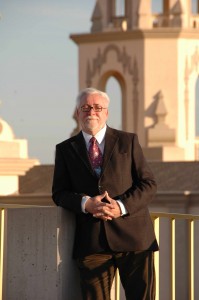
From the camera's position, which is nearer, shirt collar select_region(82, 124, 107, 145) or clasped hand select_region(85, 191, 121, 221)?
clasped hand select_region(85, 191, 121, 221)

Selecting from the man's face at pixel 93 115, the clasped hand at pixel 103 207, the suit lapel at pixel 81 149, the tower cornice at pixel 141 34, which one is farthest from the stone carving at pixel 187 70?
the clasped hand at pixel 103 207

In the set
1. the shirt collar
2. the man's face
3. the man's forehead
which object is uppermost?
the man's forehead

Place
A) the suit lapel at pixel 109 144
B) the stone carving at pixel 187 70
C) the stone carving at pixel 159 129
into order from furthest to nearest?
the stone carving at pixel 187 70 < the stone carving at pixel 159 129 < the suit lapel at pixel 109 144

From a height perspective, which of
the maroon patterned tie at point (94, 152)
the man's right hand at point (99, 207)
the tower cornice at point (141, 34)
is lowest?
the man's right hand at point (99, 207)

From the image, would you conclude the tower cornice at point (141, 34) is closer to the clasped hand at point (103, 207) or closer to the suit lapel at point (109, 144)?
the suit lapel at point (109, 144)

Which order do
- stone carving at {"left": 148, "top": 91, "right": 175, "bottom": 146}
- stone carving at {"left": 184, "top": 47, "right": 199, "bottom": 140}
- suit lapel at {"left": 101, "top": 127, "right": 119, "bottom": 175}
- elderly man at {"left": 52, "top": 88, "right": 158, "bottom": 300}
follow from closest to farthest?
elderly man at {"left": 52, "top": 88, "right": 158, "bottom": 300} → suit lapel at {"left": 101, "top": 127, "right": 119, "bottom": 175} → stone carving at {"left": 148, "top": 91, "right": 175, "bottom": 146} → stone carving at {"left": 184, "top": 47, "right": 199, "bottom": 140}

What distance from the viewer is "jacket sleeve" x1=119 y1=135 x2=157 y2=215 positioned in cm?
1009

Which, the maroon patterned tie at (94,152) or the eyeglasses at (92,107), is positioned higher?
the eyeglasses at (92,107)

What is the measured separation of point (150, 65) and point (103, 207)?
4953 centimetres

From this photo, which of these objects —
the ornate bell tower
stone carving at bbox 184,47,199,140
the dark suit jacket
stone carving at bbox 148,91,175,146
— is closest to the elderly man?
the dark suit jacket

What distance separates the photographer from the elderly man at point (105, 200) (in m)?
10.1

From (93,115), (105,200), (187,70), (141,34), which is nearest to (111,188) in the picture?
(105,200)

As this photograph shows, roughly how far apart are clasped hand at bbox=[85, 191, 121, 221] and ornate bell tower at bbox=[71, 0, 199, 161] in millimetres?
46049

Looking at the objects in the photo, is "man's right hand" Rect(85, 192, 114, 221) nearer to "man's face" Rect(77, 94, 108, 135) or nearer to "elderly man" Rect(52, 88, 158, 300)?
"elderly man" Rect(52, 88, 158, 300)
